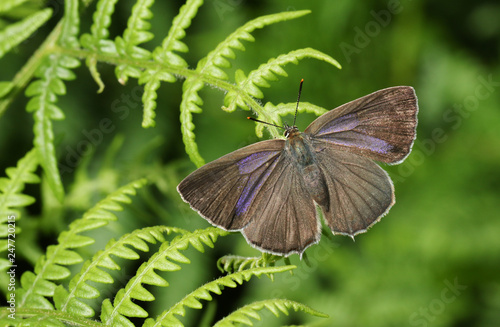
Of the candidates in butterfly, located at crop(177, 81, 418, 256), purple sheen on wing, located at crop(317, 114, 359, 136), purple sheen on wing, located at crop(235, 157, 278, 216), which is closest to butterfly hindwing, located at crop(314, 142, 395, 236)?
butterfly, located at crop(177, 81, 418, 256)

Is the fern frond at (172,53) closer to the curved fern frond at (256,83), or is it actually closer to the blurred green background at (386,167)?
the curved fern frond at (256,83)

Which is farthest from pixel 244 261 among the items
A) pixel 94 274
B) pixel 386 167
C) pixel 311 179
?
pixel 386 167

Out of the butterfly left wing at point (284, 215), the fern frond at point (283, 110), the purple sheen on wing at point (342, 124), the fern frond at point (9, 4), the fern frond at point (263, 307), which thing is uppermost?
the fern frond at point (9, 4)

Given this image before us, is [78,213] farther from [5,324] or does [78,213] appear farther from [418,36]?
[418,36]

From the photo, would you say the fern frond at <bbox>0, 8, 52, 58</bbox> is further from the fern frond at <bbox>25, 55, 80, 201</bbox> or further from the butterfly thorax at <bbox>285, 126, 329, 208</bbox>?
the butterfly thorax at <bbox>285, 126, 329, 208</bbox>

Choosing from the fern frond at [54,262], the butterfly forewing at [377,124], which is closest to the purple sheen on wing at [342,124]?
the butterfly forewing at [377,124]

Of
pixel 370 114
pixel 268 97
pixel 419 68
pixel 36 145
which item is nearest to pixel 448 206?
pixel 419 68
